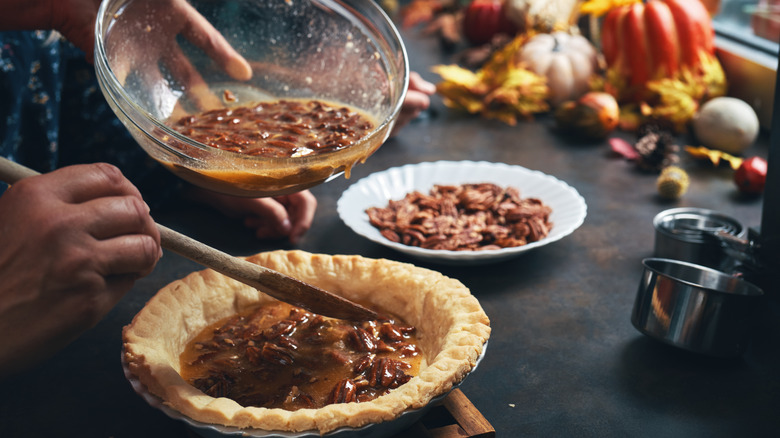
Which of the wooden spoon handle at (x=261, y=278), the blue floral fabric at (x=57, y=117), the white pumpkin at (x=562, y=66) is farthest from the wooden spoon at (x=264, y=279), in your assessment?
the white pumpkin at (x=562, y=66)

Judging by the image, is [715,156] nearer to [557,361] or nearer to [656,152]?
[656,152]

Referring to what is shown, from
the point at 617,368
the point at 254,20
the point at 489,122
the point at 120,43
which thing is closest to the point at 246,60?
the point at 254,20

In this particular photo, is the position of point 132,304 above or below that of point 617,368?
below

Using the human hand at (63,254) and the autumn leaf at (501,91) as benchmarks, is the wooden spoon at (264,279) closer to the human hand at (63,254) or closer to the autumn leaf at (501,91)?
the human hand at (63,254)

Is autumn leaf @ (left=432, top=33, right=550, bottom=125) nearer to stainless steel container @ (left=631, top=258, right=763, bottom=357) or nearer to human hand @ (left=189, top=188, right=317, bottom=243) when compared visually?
human hand @ (left=189, top=188, right=317, bottom=243)

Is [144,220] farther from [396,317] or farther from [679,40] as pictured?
[679,40]
